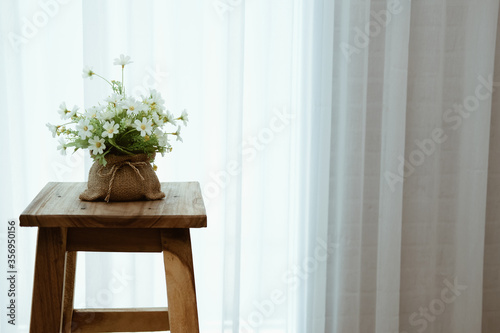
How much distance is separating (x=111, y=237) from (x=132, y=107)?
0.91 feet

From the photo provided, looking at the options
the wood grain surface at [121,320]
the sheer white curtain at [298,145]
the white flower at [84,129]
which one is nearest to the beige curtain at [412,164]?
the sheer white curtain at [298,145]

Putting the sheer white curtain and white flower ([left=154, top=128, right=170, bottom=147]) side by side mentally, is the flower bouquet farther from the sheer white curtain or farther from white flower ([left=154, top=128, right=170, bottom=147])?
the sheer white curtain

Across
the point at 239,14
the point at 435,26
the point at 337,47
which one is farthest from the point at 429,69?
the point at 239,14

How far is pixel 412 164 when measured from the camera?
1916 millimetres

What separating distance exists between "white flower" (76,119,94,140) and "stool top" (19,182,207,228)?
0.47 ft

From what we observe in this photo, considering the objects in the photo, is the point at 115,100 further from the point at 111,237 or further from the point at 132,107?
the point at 111,237

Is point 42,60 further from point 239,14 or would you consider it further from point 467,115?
point 467,115

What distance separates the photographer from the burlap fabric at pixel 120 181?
1.25 metres

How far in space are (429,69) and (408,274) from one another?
0.69m

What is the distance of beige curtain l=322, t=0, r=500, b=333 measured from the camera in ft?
6.03

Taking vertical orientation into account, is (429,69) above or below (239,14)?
below

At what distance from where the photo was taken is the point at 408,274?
6.44 feet

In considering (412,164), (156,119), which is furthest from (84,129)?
(412,164)

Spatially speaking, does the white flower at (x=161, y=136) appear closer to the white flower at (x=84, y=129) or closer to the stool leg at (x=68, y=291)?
the white flower at (x=84, y=129)
